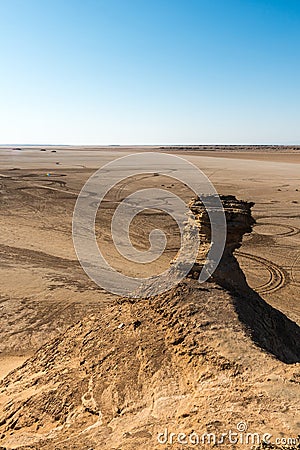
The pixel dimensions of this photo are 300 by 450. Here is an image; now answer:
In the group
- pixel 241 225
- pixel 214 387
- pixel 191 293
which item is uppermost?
pixel 241 225

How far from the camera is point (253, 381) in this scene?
4230mm

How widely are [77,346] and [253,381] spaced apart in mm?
3274

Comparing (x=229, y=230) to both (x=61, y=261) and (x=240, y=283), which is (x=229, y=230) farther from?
(x=61, y=261)

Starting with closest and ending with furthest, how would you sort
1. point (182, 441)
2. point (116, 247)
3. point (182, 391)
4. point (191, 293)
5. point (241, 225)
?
point (182, 441)
point (182, 391)
point (191, 293)
point (241, 225)
point (116, 247)

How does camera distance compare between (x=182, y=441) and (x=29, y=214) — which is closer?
(x=182, y=441)

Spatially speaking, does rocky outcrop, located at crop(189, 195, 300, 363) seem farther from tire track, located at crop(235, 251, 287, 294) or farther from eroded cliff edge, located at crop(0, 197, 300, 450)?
tire track, located at crop(235, 251, 287, 294)

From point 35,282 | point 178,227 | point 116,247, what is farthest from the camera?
point 178,227

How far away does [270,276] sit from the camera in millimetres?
12742

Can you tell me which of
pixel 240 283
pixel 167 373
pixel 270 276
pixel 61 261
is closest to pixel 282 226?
pixel 270 276

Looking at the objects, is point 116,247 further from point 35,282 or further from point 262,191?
point 262,191

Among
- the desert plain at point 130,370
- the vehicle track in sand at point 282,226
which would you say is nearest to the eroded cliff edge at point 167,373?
the desert plain at point 130,370

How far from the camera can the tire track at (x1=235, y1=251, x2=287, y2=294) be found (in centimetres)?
1166

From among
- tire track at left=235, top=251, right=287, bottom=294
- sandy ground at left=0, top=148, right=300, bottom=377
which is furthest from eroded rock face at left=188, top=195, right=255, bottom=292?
tire track at left=235, top=251, right=287, bottom=294

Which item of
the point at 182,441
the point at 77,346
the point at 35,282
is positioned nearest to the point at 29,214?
the point at 35,282
